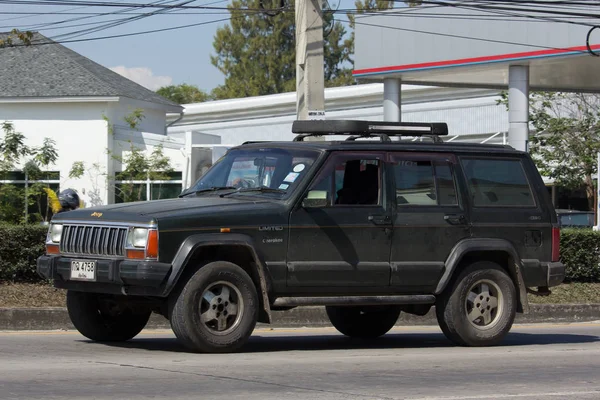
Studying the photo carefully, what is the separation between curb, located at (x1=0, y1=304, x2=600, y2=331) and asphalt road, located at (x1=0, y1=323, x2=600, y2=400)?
52 cm

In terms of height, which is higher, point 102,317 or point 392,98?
point 392,98

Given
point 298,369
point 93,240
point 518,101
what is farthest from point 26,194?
point 298,369

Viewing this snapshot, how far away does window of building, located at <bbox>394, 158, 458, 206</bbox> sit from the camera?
10938mm

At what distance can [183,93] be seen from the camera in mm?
99062

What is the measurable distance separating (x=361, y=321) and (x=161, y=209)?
3.40 m

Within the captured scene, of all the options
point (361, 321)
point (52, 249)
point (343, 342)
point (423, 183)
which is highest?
point (423, 183)

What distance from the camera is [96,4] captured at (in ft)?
88.3

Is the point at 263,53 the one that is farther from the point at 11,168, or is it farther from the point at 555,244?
the point at 555,244

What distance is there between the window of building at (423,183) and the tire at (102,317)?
2817 millimetres

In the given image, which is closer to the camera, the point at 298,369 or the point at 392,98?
the point at 298,369

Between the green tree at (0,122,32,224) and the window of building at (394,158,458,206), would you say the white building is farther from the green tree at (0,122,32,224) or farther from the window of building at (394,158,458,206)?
the window of building at (394,158,458,206)

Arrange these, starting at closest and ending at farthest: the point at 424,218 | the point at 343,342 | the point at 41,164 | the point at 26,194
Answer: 1. the point at 424,218
2. the point at 343,342
3. the point at 26,194
4. the point at 41,164

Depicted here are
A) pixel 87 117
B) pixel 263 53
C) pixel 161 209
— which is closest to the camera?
pixel 161 209

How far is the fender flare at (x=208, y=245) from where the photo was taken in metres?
9.58
